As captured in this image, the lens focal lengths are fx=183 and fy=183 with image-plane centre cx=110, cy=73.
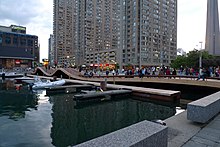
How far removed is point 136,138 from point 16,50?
140 meters

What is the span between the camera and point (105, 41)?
165 meters

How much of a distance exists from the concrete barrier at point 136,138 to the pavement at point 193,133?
1675 mm

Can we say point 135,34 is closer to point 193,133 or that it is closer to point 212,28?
point 212,28

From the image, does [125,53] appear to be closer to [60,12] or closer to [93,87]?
[93,87]

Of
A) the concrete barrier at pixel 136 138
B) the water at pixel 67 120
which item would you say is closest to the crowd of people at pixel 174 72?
the water at pixel 67 120

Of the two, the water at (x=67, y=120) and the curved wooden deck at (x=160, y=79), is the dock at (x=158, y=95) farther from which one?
the curved wooden deck at (x=160, y=79)

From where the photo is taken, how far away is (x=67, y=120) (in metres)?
13.5

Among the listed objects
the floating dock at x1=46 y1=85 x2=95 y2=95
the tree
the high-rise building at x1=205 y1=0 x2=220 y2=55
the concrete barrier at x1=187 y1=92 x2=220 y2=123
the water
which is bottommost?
the water

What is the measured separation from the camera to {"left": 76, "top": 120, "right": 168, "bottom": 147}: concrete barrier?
3.75 metres

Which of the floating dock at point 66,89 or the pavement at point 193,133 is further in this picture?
the floating dock at point 66,89

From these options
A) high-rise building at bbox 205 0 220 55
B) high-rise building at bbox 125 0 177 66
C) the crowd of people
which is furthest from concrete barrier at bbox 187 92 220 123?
high-rise building at bbox 205 0 220 55

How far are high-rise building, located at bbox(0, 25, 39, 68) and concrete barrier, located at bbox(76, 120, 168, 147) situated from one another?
426ft

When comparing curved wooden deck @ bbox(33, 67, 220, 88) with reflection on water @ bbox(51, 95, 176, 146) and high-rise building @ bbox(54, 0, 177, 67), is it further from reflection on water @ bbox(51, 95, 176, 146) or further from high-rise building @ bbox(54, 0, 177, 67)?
high-rise building @ bbox(54, 0, 177, 67)

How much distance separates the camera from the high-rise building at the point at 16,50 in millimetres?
118812
